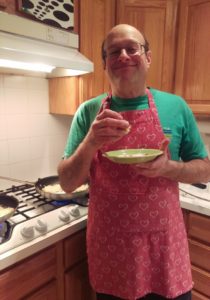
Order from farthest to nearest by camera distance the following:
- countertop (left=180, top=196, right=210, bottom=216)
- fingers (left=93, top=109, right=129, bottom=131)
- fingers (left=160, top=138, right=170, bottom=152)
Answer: countertop (left=180, top=196, right=210, bottom=216)
fingers (left=160, top=138, right=170, bottom=152)
fingers (left=93, top=109, right=129, bottom=131)

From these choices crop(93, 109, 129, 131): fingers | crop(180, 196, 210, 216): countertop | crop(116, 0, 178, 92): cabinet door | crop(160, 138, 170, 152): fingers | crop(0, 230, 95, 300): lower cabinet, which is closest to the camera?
crop(93, 109, 129, 131): fingers

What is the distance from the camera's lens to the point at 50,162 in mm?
1607

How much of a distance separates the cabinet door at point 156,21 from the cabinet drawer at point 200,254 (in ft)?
2.94

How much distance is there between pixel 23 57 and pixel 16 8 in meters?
0.22

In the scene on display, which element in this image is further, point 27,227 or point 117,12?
point 117,12

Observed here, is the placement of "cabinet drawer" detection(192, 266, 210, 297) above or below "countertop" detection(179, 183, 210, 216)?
below

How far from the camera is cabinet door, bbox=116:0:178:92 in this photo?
1.31m

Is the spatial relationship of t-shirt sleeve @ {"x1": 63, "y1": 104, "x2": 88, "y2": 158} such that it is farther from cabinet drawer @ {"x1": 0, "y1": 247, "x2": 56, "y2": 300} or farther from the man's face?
cabinet drawer @ {"x1": 0, "y1": 247, "x2": 56, "y2": 300}

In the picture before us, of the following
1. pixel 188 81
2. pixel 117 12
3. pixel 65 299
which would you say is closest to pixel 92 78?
pixel 117 12

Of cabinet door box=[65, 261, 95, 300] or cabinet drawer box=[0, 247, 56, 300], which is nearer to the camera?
cabinet drawer box=[0, 247, 56, 300]

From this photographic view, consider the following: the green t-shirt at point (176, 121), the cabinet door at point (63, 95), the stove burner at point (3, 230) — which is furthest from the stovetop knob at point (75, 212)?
the cabinet door at point (63, 95)

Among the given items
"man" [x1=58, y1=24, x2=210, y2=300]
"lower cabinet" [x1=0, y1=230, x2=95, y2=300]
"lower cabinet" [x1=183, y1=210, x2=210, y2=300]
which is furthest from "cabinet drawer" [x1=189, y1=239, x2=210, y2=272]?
"lower cabinet" [x1=0, y1=230, x2=95, y2=300]

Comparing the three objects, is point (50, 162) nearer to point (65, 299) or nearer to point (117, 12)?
point (65, 299)

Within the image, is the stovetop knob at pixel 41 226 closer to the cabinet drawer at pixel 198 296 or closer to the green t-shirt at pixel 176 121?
the green t-shirt at pixel 176 121
